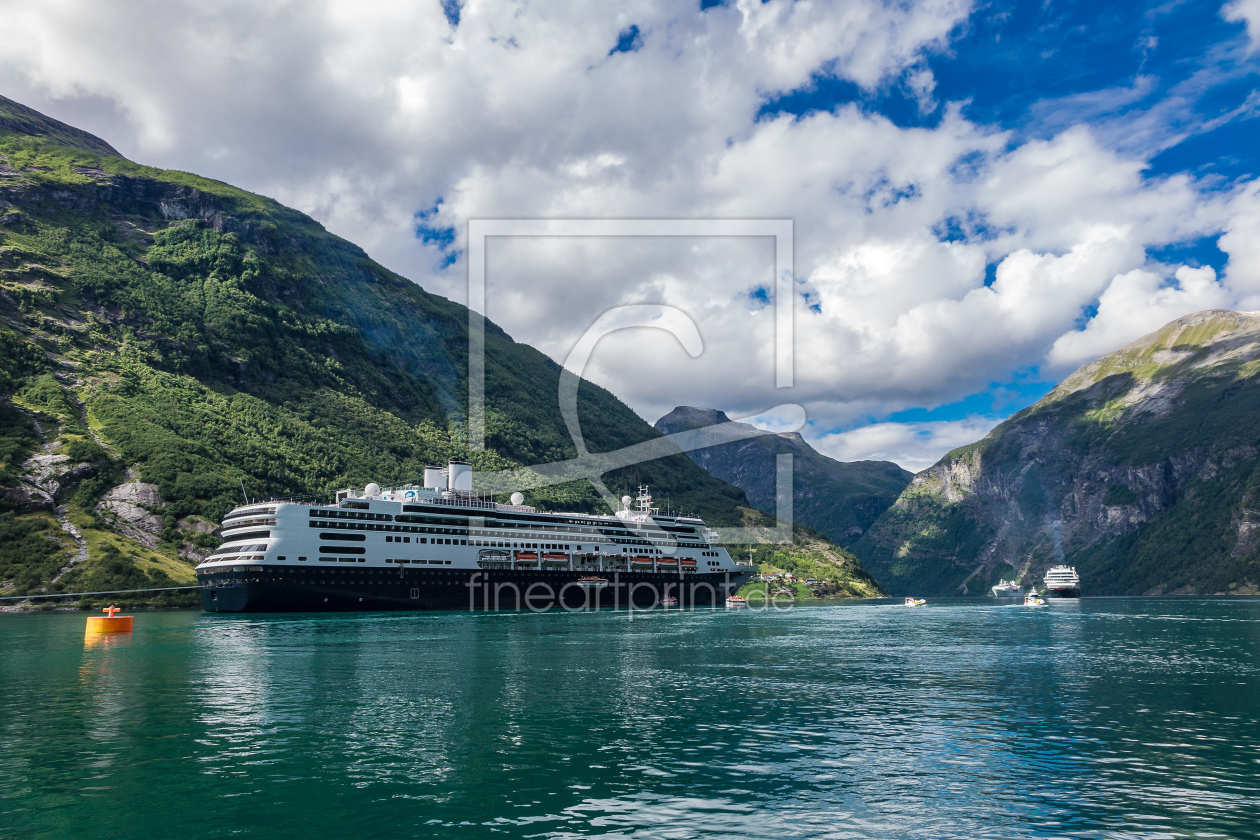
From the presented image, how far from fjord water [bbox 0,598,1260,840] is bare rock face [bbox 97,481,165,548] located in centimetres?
10867

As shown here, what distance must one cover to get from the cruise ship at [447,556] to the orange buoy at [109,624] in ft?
109

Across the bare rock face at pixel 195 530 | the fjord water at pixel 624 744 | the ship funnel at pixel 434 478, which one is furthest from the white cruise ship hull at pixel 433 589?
the fjord water at pixel 624 744

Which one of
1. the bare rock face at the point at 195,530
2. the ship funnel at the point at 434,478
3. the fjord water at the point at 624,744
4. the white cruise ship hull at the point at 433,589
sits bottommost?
the white cruise ship hull at the point at 433,589

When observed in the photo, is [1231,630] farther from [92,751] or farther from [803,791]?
[92,751]

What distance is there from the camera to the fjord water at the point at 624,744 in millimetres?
22703

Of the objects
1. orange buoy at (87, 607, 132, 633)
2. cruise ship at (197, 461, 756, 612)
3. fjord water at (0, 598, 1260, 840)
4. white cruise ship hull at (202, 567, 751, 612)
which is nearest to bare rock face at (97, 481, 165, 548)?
cruise ship at (197, 461, 756, 612)

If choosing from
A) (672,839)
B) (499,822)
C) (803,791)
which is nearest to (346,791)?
(499,822)

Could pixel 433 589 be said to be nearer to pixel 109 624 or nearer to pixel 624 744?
pixel 109 624

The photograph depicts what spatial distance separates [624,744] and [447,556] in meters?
114

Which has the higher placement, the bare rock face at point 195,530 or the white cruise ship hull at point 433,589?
the bare rock face at point 195,530

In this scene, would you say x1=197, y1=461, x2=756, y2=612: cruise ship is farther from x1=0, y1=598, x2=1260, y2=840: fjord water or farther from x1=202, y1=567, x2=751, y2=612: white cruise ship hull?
x1=0, y1=598, x2=1260, y2=840: fjord water

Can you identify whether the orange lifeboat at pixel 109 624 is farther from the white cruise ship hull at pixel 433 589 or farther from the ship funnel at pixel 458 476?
the ship funnel at pixel 458 476

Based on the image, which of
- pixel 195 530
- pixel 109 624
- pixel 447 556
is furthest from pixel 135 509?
pixel 109 624

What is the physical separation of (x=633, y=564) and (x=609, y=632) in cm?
8201
